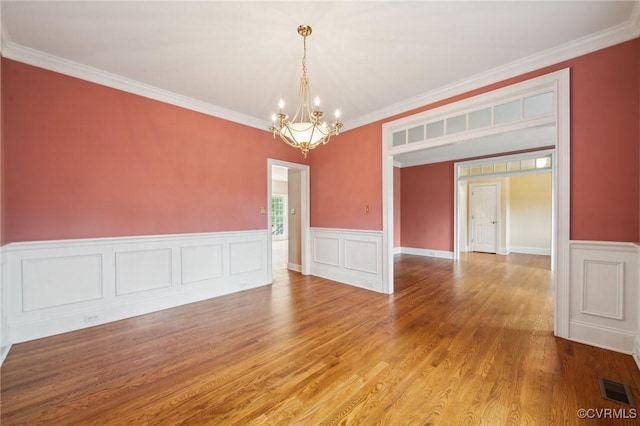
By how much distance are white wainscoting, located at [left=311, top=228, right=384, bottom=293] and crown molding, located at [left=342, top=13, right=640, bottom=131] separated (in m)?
2.03

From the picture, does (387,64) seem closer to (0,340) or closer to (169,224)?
(169,224)

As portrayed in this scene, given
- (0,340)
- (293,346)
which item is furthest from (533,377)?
(0,340)

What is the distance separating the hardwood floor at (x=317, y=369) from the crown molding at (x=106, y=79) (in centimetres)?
282

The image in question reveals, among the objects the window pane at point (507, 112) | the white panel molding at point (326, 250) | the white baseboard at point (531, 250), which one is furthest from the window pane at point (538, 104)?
the white baseboard at point (531, 250)

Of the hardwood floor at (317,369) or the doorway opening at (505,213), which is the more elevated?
the doorway opening at (505,213)

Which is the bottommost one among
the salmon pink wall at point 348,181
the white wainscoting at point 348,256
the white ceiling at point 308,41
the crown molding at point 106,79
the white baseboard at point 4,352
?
the white baseboard at point 4,352

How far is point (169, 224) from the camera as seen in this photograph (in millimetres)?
3580

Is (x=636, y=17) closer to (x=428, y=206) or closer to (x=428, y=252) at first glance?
(x=428, y=206)

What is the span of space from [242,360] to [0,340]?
6.97 feet

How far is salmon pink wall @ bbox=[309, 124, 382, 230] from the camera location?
4301 mm

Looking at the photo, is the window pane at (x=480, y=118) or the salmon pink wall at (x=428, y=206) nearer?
the window pane at (x=480, y=118)

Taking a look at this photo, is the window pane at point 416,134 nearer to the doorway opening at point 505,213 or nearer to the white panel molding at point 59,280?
the doorway opening at point 505,213

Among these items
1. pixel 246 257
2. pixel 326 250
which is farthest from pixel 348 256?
pixel 246 257

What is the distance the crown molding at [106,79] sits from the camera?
8.43 feet
